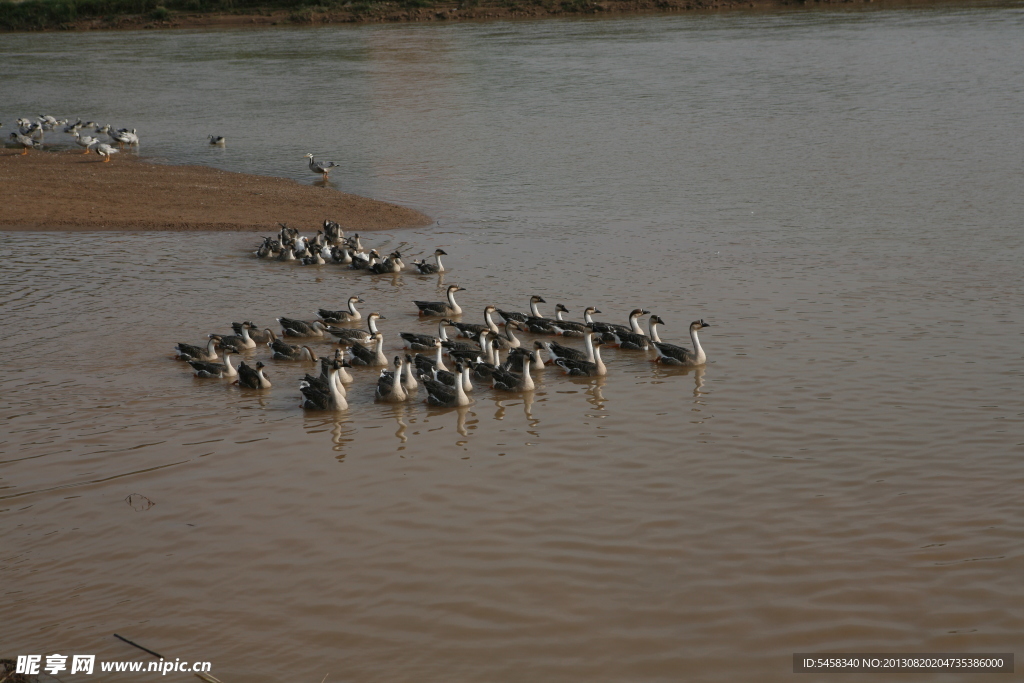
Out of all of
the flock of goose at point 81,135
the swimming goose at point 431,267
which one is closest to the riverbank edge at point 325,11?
the flock of goose at point 81,135

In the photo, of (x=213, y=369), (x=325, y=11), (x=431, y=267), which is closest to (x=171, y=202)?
(x=431, y=267)

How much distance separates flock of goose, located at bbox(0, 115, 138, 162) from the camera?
1265 inches

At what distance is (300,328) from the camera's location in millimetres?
15766

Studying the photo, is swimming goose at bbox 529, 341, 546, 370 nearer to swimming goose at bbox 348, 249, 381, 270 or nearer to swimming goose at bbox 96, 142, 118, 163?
swimming goose at bbox 348, 249, 381, 270

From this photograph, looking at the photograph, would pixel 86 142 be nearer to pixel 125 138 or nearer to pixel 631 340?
pixel 125 138

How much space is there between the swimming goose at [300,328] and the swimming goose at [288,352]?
77 cm

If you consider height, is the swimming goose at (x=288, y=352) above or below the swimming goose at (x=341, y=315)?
below

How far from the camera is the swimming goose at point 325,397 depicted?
41.5 ft

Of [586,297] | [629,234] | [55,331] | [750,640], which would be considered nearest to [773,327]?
[586,297]

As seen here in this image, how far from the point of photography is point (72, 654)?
7648 mm

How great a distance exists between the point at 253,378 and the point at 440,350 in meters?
2.56

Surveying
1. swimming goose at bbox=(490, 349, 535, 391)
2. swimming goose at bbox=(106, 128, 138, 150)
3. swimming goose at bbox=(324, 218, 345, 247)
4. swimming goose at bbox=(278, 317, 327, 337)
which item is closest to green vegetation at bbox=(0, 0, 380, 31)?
swimming goose at bbox=(106, 128, 138, 150)

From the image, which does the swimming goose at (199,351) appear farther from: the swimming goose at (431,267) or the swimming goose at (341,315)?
the swimming goose at (431,267)

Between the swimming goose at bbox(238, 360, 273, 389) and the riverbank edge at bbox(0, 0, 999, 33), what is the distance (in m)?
64.1
